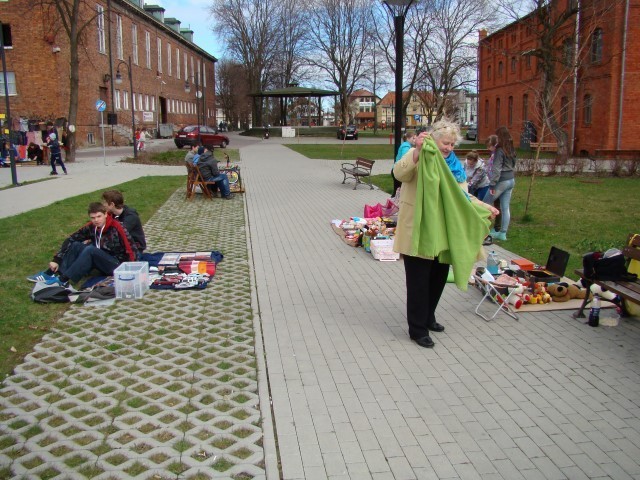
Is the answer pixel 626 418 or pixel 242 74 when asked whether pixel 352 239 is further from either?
pixel 242 74

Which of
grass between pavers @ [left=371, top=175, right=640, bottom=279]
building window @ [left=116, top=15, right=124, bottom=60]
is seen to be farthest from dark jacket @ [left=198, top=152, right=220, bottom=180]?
building window @ [left=116, top=15, right=124, bottom=60]

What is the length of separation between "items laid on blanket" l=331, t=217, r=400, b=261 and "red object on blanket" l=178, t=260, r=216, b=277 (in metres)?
2.50

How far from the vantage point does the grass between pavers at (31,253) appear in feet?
18.6

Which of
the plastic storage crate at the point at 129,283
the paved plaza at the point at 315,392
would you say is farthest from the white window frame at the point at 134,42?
the paved plaza at the point at 315,392

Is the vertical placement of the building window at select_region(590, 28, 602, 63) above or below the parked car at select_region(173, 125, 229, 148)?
above

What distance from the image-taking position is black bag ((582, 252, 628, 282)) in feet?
19.4

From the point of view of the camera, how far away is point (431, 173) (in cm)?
515

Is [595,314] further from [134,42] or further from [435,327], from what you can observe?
[134,42]

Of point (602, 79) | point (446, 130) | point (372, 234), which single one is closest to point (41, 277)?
point (372, 234)

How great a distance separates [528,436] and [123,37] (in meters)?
52.1

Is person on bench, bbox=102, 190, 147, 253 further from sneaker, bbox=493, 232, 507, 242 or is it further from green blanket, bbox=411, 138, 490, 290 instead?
sneaker, bbox=493, 232, 507, 242

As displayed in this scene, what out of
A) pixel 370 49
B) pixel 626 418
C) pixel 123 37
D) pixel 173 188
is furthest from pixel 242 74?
pixel 626 418

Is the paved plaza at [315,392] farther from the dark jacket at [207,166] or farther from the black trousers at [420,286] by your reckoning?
the dark jacket at [207,166]

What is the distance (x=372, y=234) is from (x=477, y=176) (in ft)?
7.58
